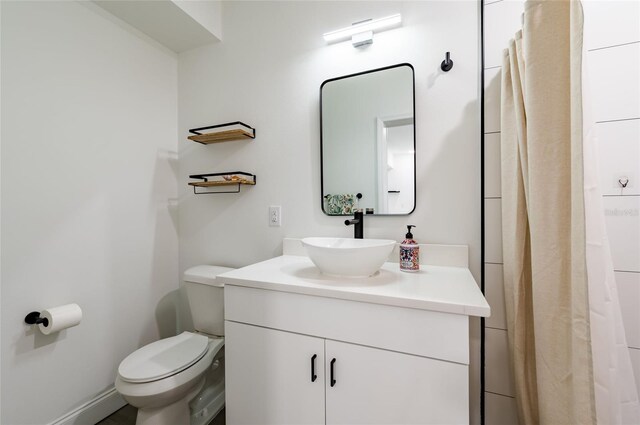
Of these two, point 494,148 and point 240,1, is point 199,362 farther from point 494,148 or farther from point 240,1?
point 240,1

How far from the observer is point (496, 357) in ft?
3.70

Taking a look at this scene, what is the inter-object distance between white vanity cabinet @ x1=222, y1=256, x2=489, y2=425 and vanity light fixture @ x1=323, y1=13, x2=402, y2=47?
1.16m

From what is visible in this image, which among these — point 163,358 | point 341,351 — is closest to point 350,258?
point 341,351

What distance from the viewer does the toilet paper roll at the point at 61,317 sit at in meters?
1.17

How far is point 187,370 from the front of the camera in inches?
46.9

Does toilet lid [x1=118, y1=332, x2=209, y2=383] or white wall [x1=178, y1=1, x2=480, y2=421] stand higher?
white wall [x1=178, y1=1, x2=480, y2=421]

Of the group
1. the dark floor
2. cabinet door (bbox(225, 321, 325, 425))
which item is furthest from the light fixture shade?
the dark floor

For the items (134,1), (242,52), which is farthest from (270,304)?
(134,1)

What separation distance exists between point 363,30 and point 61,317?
6.48 ft

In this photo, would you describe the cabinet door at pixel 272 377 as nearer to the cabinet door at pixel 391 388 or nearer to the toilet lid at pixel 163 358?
the cabinet door at pixel 391 388

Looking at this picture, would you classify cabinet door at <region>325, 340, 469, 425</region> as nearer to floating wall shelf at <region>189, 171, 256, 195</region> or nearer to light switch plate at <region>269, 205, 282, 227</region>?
light switch plate at <region>269, 205, 282, 227</region>

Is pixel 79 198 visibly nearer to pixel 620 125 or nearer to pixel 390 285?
pixel 390 285

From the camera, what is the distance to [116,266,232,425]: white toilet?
110 cm

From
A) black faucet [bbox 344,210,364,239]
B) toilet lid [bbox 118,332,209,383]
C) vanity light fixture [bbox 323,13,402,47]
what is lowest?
toilet lid [bbox 118,332,209,383]
